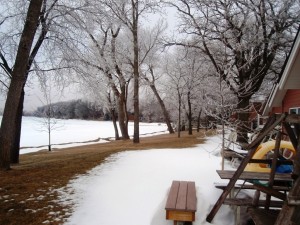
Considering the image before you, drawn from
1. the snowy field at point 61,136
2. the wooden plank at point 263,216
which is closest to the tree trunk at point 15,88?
the wooden plank at point 263,216

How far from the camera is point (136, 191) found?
7.73m

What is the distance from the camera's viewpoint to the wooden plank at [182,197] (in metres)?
5.55

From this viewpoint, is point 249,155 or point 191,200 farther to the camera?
point 191,200

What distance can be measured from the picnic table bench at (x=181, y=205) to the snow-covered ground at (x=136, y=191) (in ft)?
1.21

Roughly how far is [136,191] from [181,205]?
2329mm

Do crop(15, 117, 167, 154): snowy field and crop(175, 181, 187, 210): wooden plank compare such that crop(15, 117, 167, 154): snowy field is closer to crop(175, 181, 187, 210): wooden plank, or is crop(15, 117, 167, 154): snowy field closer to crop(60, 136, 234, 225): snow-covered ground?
crop(60, 136, 234, 225): snow-covered ground

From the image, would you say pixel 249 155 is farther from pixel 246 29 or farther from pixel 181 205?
pixel 246 29

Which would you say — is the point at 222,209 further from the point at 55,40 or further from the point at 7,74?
the point at 7,74

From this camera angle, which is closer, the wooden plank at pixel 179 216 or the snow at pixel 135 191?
the wooden plank at pixel 179 216

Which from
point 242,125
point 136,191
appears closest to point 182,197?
point 136,191

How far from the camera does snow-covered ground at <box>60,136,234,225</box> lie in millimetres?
6070

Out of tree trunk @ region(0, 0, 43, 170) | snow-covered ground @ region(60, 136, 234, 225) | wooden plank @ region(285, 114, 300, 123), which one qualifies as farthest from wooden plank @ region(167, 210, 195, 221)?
tree trunk @ region(0, 0, 43, 170)

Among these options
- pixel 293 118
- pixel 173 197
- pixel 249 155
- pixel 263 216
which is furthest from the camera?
pixel 173 197

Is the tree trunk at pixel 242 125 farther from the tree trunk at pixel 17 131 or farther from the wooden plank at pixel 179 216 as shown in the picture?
the tree trunk at pixel 17 131
